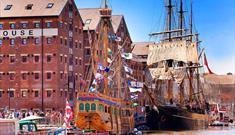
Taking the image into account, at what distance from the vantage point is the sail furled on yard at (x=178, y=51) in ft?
385

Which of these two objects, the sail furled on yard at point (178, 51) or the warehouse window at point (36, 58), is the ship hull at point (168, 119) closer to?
the sail furled on yard at point (178, 51)

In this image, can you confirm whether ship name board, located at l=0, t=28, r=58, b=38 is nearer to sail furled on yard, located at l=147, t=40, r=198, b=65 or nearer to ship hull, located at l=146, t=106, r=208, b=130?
ship hull, located at l=146, t=106, r=208, b=130

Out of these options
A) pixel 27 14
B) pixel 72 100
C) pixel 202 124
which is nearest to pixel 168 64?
pixel 202 124

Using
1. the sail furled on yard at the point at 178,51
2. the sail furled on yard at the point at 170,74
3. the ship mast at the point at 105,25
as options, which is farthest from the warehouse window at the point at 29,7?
the ship mast at the point at 105,25

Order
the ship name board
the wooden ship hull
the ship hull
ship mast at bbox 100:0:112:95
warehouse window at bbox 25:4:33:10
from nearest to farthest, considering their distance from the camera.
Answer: the wooden ship hull → ship mast at bbox 100:0:112:95 → the ship name board → the ship hull → warehouse window at bbox 25:4:33:10

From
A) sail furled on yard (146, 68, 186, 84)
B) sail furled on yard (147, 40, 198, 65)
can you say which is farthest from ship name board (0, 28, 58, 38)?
sail furled on yard (147, 40, 198, 65)

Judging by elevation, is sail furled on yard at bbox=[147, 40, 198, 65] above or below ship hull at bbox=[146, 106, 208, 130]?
above

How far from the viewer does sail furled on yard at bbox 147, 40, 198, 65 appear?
117375mm

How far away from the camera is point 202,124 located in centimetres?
11756

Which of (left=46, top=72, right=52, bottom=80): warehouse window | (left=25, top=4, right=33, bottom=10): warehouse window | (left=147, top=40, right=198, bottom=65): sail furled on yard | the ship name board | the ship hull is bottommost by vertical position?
the ship hull

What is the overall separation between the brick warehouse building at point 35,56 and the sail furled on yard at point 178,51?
21.7 metres

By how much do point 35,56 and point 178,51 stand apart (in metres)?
28.6

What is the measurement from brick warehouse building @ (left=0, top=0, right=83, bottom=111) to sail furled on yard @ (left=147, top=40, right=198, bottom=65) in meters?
21.7

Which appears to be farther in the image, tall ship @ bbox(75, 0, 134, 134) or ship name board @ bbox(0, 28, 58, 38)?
ship name board @ bbox(0, 28, 58, 38)
